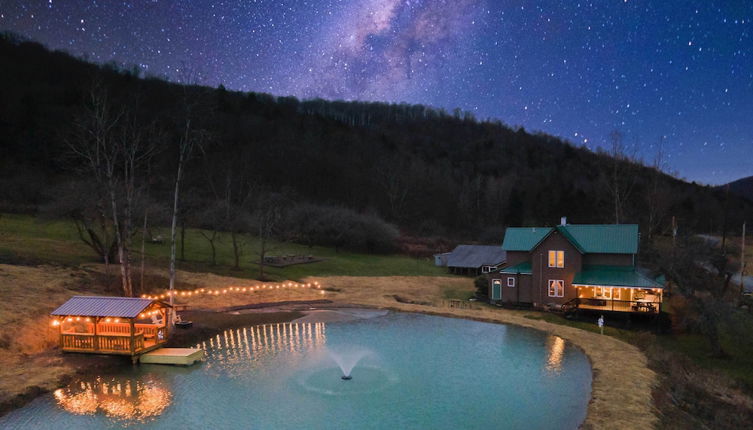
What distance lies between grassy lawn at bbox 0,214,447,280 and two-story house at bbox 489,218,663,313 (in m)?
21.7

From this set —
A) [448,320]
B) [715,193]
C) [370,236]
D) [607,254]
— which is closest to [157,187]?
[370,236]

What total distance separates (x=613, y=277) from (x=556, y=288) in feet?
15.2

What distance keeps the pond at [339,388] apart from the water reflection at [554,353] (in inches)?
2.7

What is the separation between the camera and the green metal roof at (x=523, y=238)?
1748 inches

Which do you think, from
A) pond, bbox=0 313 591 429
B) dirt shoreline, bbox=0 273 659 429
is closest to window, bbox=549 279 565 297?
dirt shoreline, bbox=0 273 659 429

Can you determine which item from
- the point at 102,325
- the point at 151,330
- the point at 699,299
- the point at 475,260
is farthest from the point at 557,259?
the point at 102,325

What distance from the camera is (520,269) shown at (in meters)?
42.9

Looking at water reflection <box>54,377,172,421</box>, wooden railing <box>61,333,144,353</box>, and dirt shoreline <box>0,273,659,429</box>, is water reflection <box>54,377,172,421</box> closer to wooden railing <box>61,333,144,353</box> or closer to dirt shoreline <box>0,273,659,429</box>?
dirt shoreline <box>0,273,659,429</box>

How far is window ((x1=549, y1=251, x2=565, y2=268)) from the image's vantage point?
133 feet

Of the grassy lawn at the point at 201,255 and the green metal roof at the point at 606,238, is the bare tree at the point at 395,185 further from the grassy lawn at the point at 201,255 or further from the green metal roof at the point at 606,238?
the green metal roof at the point at 606,238

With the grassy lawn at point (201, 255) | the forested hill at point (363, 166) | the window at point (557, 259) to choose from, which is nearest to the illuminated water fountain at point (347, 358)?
the window at point (557, 259)

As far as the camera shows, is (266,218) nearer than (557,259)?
No

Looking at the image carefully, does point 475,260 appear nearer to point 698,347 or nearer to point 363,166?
point 698,347

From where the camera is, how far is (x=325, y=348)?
27406 millimetres
